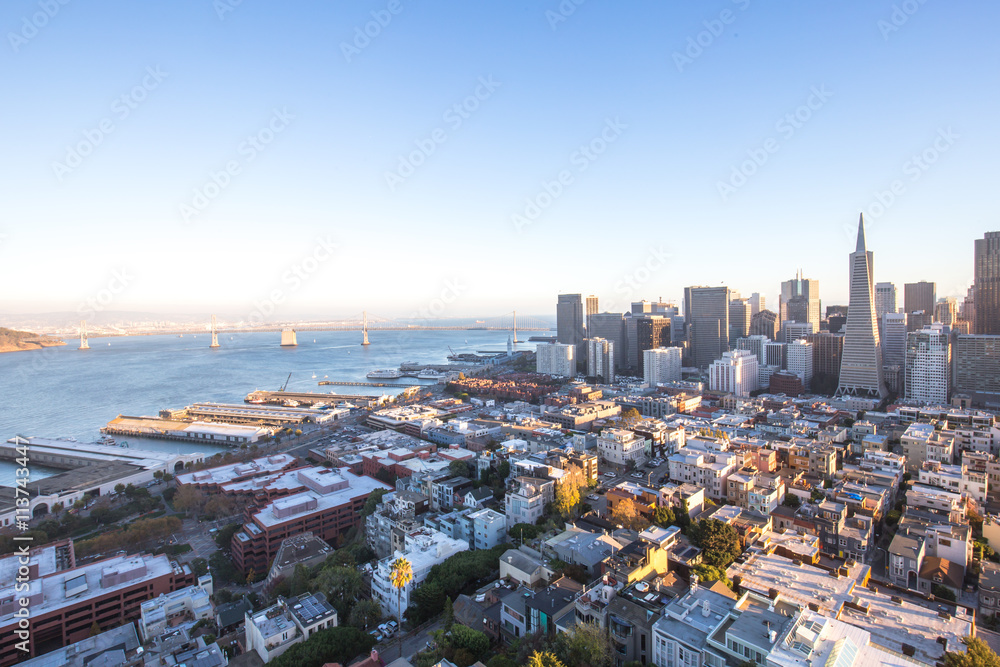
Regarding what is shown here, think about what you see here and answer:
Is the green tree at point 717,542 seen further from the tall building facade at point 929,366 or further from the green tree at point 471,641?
the tall building facade at point 929,366

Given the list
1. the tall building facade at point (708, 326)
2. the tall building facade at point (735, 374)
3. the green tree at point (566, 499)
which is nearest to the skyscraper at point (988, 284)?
the tall building facade at point (735, 374)

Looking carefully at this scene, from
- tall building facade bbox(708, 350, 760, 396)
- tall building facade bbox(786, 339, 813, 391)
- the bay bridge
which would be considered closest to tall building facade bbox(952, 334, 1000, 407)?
tall building facade bbox(786, 339, 813, 391)

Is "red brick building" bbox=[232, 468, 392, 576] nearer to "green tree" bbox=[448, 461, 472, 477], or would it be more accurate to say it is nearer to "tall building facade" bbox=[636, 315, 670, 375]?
"green tree" bbox=[448, 461, 472, 477]

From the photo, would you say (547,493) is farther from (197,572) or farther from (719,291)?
(719,291)

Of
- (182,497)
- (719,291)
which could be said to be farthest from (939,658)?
(719,291)

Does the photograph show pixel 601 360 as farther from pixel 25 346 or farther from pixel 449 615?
pixel 25 346

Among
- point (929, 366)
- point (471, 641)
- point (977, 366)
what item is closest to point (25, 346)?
point (471, 641)
